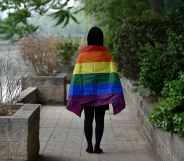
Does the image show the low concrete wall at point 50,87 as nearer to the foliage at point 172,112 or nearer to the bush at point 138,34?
the bush at point 138,34

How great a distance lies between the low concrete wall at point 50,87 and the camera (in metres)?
13.7

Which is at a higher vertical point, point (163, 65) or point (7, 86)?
point (163, 65)

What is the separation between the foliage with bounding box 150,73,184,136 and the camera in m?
6.21

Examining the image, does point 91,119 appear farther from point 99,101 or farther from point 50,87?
point 50,87

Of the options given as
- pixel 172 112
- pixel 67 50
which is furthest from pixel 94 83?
pixel 67 50

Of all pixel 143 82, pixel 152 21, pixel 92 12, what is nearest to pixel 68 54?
pixel 92 12

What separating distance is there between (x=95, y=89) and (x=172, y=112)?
4.92 ft

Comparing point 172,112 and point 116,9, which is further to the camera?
point 116,9

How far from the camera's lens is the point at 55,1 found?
15195 mm

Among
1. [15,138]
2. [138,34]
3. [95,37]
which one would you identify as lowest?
[15,138]

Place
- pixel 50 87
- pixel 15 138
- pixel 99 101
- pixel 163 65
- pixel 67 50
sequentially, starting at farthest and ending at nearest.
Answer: pixel 67 50
pixel 50 87
pixel 163 65
pixel 99 101
pixel 15 138

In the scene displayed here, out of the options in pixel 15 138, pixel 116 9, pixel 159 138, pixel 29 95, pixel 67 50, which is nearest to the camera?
pixel 15 138

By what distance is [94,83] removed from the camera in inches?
303

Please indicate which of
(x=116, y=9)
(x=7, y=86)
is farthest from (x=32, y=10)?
(x=7, y=86)
